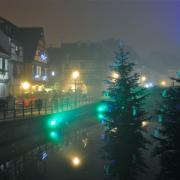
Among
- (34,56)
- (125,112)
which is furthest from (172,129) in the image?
(34,56)

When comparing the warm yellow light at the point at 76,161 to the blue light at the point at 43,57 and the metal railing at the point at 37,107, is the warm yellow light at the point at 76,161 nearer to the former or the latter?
the metal railing at the point at 37,107

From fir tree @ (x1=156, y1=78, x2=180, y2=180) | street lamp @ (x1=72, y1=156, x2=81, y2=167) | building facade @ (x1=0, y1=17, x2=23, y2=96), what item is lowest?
street lamp @ (x1=72, y1=156, x2=81, y2=167)

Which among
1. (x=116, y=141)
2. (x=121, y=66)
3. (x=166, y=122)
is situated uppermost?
(x=121, y=66)

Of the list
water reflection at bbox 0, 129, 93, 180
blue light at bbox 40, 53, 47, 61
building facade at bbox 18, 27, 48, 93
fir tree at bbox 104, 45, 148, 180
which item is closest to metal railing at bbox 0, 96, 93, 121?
water reflection at bbox 0, 129, 93, 180

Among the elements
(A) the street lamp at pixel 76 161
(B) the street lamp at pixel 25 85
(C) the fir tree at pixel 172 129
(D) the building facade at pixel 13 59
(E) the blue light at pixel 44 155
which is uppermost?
(D) the building facade at pixel 13 59

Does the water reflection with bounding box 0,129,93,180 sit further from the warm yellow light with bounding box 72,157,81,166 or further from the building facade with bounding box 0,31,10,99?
the building facade with bounding box 0,31,10,99

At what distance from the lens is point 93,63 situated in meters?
78.9

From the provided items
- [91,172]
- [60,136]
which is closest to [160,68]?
[60,136]

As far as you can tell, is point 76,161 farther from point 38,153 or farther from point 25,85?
point 25,85

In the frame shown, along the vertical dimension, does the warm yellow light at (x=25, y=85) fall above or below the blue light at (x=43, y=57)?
below

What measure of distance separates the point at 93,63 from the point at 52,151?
5670cm

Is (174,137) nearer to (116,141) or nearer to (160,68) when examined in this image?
(116,141)

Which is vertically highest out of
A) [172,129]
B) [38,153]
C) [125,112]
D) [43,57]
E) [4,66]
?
[43,57]

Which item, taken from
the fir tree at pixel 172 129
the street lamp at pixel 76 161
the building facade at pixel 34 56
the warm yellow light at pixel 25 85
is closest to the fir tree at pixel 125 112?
the street lamp at pixel 76 161
